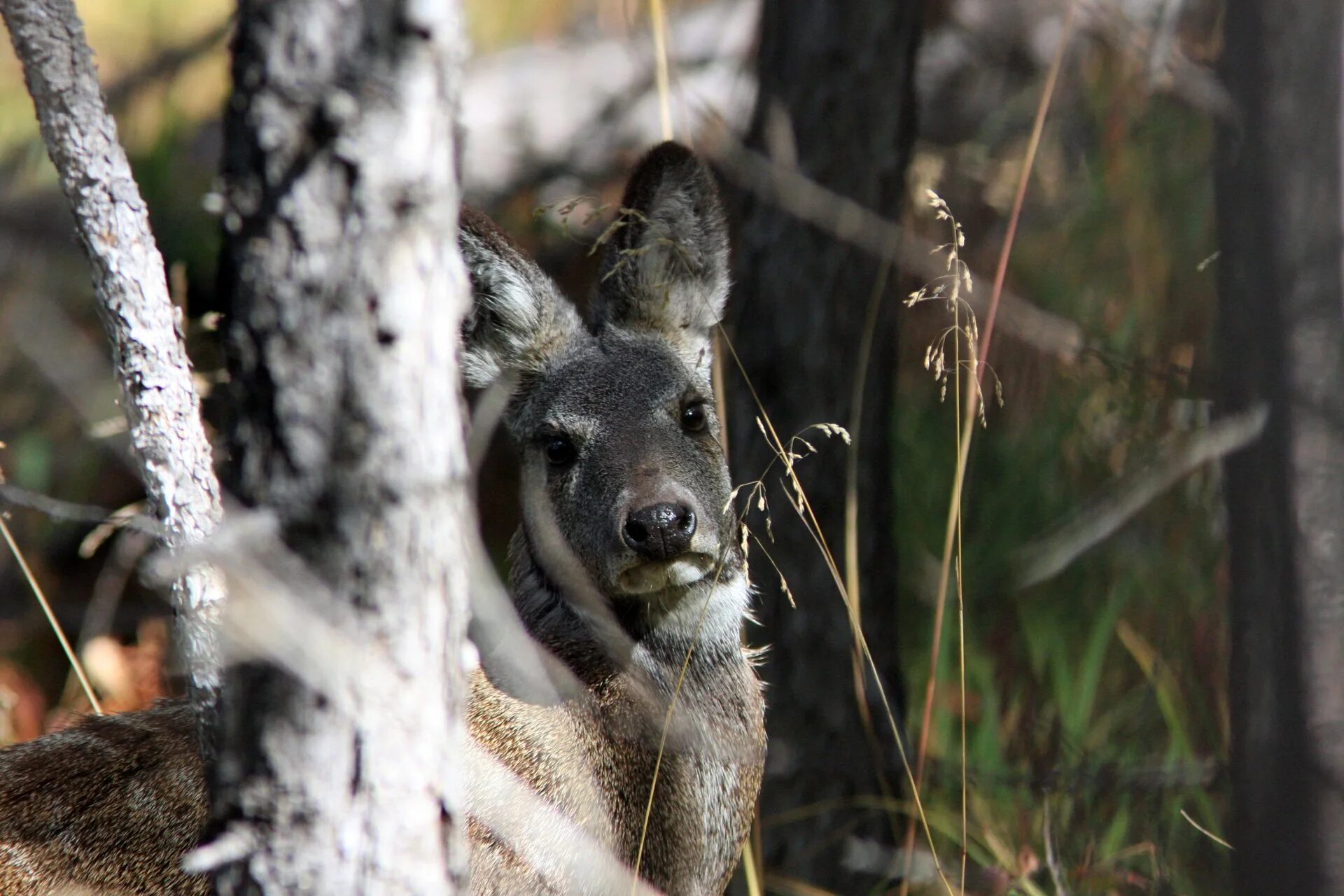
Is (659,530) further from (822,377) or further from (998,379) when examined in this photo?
(822,377)

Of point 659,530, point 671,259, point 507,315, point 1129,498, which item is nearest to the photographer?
point 659,530

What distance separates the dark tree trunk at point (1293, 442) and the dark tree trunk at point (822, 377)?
124 cm

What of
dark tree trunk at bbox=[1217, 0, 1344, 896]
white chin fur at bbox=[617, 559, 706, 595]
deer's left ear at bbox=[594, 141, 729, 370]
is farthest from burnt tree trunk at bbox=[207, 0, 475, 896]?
dark tree trunk at bbox=[1217, 0, 1344, 896]

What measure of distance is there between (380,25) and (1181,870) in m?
2.95

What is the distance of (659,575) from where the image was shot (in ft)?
9.18

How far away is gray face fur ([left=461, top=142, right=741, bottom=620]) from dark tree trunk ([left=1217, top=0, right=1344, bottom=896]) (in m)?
1.18

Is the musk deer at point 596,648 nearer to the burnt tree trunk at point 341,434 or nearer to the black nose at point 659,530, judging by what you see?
the black nose at point 659,530

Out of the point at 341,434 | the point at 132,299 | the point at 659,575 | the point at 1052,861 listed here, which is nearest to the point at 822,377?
the point at 659,575

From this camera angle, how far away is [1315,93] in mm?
2682

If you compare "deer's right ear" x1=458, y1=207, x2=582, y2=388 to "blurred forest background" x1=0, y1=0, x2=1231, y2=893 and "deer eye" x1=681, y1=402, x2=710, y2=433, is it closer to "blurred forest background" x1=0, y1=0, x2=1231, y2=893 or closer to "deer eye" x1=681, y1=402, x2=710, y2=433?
"blurred forest background" x1=0, y1=0, x2=1231, y2=893

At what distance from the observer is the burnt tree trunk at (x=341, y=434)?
1.58 metres

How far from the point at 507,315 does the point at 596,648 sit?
0.87m

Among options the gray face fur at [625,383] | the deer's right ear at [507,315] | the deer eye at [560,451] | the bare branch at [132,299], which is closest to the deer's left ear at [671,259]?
the gray face fur at [625,383]

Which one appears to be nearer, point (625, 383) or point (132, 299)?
point (132, 299)
